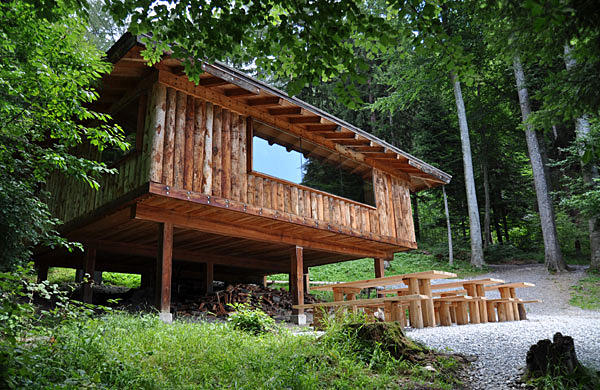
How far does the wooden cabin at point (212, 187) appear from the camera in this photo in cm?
789

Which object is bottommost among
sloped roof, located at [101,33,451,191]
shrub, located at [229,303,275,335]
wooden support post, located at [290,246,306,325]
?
shrub, located at [229,303,275,335]

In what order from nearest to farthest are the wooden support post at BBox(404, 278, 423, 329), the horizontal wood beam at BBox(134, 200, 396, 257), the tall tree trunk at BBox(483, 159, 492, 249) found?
the wooden support post at BBox(404, 278, 423, 329), the horizontal wood beam at BBox(134, 200, 396, 257), the tall tree trunk at BBox(483, 159, 492, 249)

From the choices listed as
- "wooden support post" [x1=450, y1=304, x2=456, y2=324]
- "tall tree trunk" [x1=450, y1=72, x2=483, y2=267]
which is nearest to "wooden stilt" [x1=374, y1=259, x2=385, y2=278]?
"wooden support post" [x1=450, y1=304, x2=456, y2=324]

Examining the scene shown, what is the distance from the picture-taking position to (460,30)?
1994cm

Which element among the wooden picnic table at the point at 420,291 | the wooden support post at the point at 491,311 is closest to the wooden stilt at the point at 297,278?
the wooden picnic table at the point at 420,291

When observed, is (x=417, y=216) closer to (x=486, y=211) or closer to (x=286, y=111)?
(x=486, y=211)

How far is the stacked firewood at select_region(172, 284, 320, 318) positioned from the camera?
10469mm

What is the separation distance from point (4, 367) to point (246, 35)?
11.3 ft

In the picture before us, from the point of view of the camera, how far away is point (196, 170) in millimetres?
8109

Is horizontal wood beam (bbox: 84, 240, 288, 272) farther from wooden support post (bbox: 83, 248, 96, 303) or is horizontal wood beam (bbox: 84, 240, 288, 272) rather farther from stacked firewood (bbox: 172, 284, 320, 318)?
stacked firewood (bbox: 172, 284, 320, 318)

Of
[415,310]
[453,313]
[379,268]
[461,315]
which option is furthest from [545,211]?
[415,310]

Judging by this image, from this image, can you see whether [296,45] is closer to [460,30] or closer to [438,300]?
[438,300]

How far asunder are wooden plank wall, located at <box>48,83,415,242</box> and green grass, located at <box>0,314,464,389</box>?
3.31 metres

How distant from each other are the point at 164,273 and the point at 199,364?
157 inches
